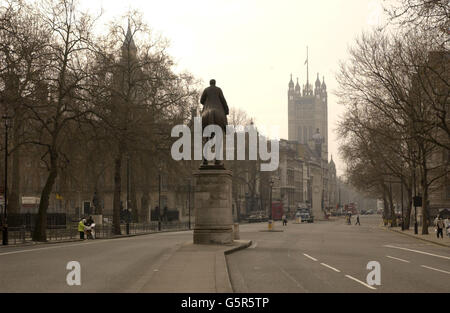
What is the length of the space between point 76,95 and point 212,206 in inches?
623

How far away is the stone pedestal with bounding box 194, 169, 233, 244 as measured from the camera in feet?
82.4

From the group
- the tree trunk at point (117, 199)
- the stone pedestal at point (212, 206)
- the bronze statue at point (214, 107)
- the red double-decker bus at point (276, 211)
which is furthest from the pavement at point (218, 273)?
the red double-decker bus at point (276, 211)

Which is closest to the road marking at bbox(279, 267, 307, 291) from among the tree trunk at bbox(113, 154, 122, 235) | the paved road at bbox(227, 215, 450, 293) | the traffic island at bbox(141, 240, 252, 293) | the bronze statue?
the paved road at bbox(227, 215, 450, 293)

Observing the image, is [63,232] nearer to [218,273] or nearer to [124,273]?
[124,273]

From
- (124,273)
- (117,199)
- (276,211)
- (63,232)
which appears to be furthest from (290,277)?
(276,211)

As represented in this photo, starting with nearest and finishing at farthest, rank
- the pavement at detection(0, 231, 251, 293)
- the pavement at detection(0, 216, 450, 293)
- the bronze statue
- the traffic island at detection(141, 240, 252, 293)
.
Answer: the traffic island at detection(141, 240, 252, 293) → the pavement at detection(0, 231, 251, 293) → the pavement at detection(0, 216, 450, 293) → the bronze statue

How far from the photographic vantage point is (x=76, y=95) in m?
37.6

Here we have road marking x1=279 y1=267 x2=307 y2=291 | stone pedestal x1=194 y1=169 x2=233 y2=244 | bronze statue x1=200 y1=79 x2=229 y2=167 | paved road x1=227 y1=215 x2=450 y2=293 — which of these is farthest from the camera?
bronze statue x1=200 y1=79 x2=229 y2=167

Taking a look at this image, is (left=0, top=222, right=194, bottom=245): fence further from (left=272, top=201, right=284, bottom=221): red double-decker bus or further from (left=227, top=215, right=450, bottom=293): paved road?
(left=272, top=201, right=284, bottom=221): red double-decker bus

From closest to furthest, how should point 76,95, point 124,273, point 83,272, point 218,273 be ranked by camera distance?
point 218,273, point 124,273, point 83,272, point 76,95

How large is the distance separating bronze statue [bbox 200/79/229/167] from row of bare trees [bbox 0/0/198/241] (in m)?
10.5

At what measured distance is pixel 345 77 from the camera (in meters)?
44.5
